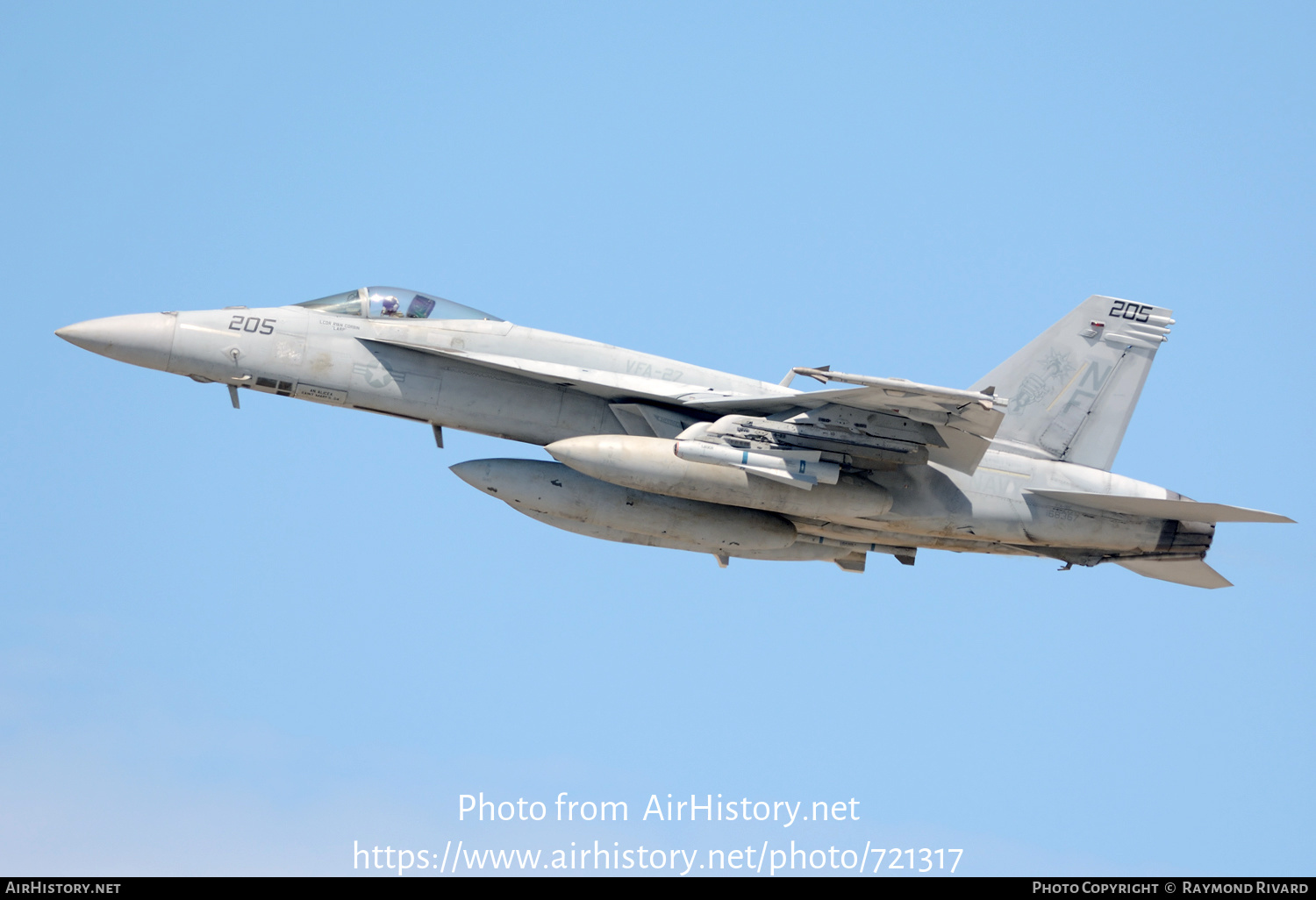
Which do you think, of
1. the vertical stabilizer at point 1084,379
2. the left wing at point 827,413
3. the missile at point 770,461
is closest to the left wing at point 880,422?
the left wing at point 827,413

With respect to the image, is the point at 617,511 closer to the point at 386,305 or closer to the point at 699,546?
the point at 699,546

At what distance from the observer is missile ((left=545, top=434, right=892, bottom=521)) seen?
13.9m

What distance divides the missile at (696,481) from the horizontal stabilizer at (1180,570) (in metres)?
3.80

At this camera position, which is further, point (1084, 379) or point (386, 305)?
point (1084, 379)

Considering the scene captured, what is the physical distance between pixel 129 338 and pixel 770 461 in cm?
720

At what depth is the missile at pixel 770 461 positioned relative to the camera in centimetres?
1416

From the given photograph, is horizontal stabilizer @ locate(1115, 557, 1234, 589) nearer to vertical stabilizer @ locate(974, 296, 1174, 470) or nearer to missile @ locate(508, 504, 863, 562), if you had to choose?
vertical stabilizer @ locate(974, 296, 1174, 470)

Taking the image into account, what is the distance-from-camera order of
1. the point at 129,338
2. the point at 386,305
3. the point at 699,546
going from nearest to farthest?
the point at 129,338
the point at 386,305
the point at 699,546

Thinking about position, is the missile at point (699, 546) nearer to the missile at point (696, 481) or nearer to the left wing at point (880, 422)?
the missile at point (696, 481)

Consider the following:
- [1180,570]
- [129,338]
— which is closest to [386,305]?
[129,338]

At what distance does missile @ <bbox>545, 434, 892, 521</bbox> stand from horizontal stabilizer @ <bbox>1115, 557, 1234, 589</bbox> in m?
3.80

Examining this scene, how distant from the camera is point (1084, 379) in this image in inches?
647
